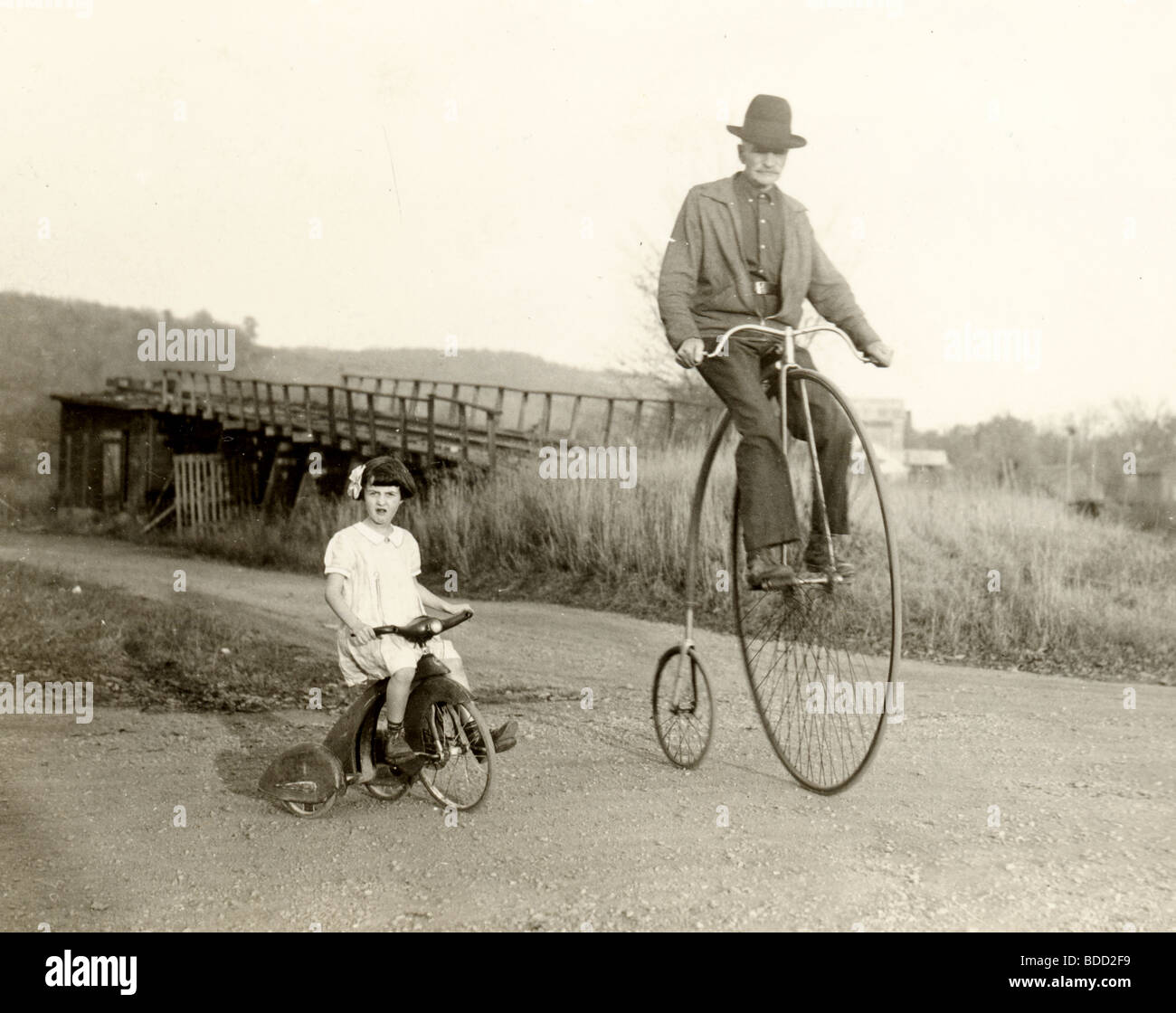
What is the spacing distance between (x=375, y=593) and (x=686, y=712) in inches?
60.7

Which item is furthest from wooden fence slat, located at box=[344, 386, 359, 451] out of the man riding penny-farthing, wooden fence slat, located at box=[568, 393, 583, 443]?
the man riding penny-farthing

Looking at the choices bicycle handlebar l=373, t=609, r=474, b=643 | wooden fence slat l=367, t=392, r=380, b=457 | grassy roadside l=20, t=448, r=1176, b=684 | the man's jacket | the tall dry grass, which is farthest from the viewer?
wooden fence slat l=367, t=392, r=380, b=457

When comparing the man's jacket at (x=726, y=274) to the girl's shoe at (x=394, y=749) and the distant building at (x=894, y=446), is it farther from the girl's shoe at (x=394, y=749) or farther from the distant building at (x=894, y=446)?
the distant building at (x=894, y=446)

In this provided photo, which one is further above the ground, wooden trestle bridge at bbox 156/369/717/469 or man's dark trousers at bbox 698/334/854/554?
wooden trestle bridge at bbox 156/369/717/469

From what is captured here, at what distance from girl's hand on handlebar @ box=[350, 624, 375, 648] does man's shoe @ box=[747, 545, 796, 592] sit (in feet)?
4.71

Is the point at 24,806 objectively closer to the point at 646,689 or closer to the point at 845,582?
the point at 845,582

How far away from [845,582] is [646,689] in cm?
312

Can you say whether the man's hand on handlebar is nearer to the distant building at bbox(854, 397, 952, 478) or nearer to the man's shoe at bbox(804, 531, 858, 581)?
the man's shoe at bbox(804, 531, 858, 581)

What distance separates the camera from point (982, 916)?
10.6 feet

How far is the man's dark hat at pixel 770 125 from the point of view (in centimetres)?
447

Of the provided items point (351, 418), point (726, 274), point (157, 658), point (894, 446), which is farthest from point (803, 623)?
point (894, 446)

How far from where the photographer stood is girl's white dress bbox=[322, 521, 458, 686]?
427cm

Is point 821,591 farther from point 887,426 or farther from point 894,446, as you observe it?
point 887,426

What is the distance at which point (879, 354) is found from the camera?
4504mm
